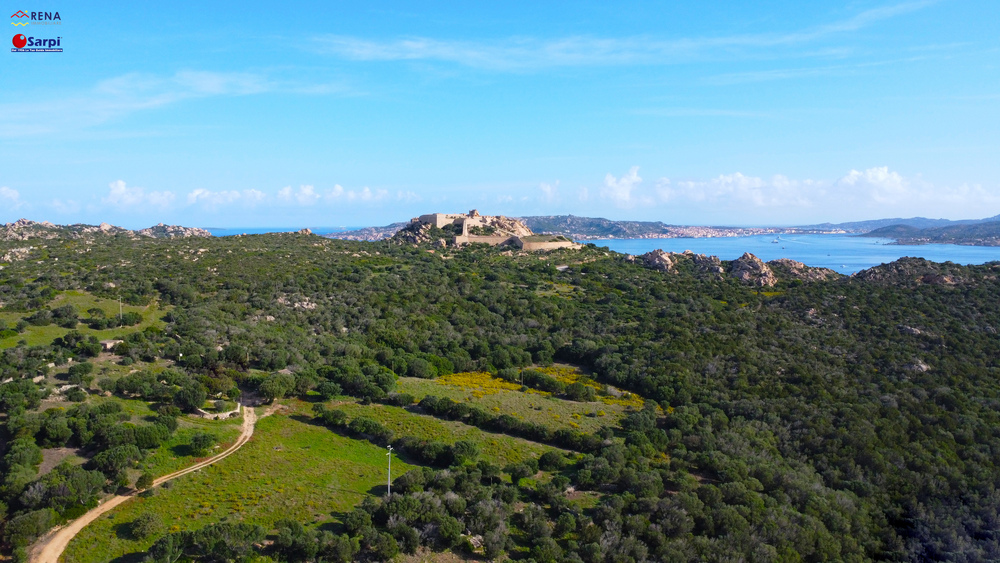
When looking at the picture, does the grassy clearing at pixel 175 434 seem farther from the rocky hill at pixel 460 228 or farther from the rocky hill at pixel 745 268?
the rocky hill at pixel 460 228

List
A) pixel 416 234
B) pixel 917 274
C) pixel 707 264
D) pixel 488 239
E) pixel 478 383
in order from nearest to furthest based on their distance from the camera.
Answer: pixel 478 383
pixel 917 274
pixel 707 264
pixel 488 239
pixel 416 234

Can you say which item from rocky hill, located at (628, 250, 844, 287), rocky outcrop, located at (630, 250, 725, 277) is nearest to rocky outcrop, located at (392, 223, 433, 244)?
rocky hill, located at (628, 250, 844, 287)

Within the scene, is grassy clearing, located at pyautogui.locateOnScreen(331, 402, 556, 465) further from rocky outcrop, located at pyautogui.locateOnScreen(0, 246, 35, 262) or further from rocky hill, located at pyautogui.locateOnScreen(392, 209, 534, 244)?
rocky hill, located at pyautogui.locateOnScreen(392, 209, 534, 244)

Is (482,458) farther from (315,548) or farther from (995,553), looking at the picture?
(995,553)

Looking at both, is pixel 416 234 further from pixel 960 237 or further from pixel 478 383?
pixel 960 237

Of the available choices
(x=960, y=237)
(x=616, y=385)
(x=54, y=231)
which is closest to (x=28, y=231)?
(x=54, y=231)

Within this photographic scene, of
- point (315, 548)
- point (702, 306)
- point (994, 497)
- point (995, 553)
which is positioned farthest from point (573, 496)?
point (702, 306)
